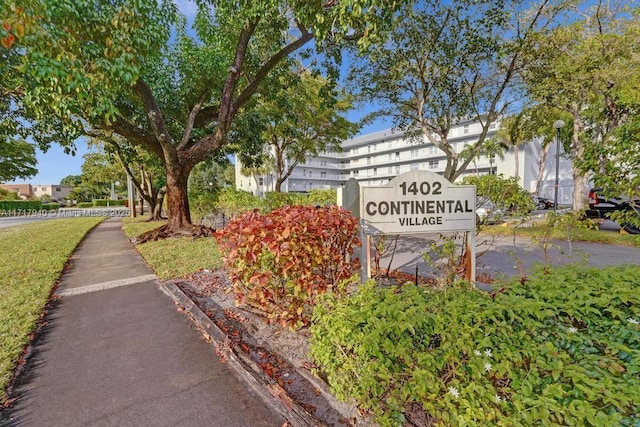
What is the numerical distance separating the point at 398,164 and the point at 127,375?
50833mm

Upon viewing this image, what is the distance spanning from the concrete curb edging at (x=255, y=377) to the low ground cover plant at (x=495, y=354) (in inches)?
11.6

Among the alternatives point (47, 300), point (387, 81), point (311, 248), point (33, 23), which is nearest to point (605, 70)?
point (387, 81)

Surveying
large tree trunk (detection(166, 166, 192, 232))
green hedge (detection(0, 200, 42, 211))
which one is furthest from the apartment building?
green hedge (detection(0, 200, 42, 211))

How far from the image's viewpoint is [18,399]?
2.22 metres

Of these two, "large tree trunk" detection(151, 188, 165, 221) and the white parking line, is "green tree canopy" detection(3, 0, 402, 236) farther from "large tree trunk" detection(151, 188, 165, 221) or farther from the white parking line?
"large tree trunk" detection(151, 188, 165, 221)

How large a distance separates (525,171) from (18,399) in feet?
132

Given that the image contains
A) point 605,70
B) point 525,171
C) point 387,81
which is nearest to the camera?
point 605,70

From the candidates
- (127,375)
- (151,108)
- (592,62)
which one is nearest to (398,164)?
(592,62)

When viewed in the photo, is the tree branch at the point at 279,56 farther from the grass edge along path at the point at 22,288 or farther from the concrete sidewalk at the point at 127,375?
the concrete sidewalk at the point at 127,375

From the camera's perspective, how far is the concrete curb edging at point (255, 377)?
190 cm

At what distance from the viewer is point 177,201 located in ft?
32.0

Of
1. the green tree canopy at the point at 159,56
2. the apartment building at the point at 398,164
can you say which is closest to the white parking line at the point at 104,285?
the green tree canopy at the point at 159,56

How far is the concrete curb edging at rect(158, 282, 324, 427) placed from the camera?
Result: 1.90 m

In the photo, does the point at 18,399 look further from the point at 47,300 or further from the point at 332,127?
the point at 332,127
